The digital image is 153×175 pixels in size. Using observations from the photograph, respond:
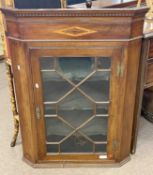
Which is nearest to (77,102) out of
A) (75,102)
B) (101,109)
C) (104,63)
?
(75,102)

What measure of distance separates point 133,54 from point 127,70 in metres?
0.09

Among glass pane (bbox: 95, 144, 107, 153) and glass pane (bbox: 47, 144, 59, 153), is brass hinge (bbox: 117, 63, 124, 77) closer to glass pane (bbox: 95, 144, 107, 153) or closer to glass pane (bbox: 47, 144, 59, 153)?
glass pane (bbox: 95, 144, 107, 153)

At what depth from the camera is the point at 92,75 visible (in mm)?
1336

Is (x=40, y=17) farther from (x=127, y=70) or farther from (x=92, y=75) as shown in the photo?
(x=127, y=70)

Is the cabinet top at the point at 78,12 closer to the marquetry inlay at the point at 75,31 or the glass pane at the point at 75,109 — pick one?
the marquetry inlay at the point at 75,31

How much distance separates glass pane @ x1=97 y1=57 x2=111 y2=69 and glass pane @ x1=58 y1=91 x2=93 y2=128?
0.64ft

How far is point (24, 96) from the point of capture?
4.58ft

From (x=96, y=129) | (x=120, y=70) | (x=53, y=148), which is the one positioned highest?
(x=120, y=70)

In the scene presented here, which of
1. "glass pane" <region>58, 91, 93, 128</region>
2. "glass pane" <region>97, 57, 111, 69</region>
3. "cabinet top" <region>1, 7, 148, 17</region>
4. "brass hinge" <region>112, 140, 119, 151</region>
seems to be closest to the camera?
"cabinet top" <region>1, 7, 148, 17</region>

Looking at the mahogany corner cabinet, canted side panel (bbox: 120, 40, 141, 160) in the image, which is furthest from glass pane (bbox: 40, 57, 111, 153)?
canted side panel (bbox: 120, 40, 141, 160)

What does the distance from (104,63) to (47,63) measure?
11.2 inches

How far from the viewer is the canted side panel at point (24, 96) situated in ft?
4.23

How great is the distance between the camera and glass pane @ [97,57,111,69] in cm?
128

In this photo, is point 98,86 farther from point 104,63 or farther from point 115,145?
point 115,145
